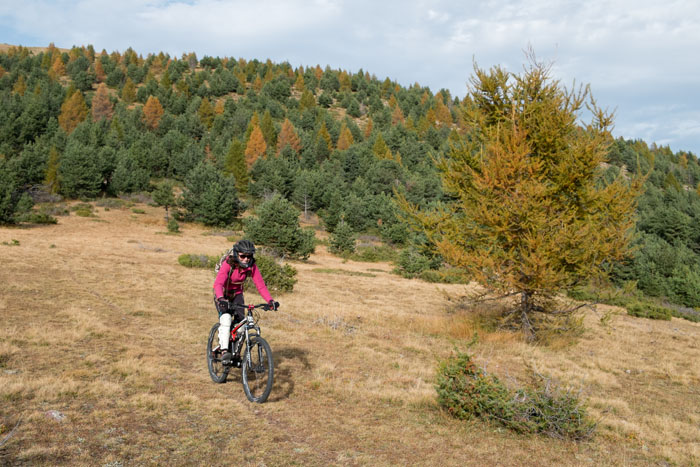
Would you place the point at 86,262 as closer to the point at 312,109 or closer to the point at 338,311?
the point at 338,311

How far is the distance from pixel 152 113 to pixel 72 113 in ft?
47.1

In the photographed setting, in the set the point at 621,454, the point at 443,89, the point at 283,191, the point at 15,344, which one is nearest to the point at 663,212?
the point at 283,191

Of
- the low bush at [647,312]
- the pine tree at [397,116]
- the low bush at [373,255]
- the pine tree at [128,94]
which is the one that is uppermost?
the pine tree at [397,116]

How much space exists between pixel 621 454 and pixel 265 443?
4541 millimetres

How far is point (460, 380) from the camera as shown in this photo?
20.9ft

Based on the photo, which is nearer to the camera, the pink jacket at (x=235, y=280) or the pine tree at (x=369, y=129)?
the pink jacket at (x=235, y=280)

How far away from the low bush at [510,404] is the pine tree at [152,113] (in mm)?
94020

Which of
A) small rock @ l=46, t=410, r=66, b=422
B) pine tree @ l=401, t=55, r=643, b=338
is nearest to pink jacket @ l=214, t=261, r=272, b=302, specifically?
small rock @ l=46, t=410, r=66, b=422

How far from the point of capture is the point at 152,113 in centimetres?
8762

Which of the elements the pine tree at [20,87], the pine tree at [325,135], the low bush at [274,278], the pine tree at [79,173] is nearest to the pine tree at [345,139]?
the pine tree at [325,135]

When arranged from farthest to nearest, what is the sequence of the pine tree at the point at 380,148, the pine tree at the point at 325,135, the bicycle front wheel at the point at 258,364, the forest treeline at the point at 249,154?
the pine tree at the point at 325,135 → the pine tree at the point at 380,148 → the forest treeline at the point at 249,154 → the bicycle front wheel at the point at 258,364

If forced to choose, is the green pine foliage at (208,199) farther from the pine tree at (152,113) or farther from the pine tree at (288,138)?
the pine tree at (152,113)

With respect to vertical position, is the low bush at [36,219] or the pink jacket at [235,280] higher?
the pink jacket at [235,280]

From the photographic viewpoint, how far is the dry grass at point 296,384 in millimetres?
4781
